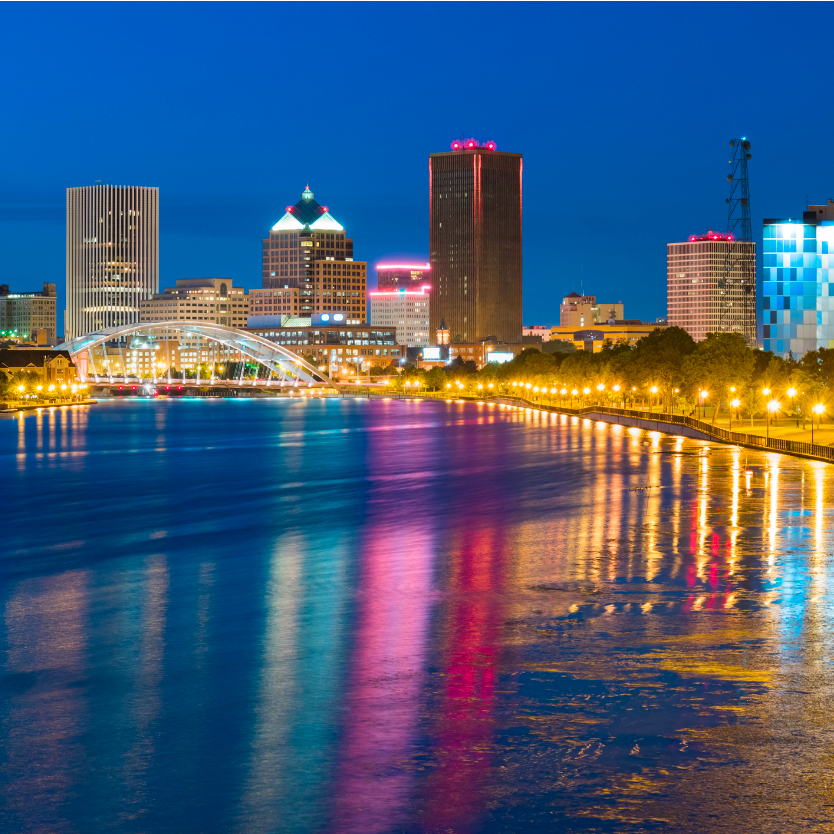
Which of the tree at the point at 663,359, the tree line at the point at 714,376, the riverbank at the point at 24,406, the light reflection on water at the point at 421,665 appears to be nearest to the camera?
the light reflection on water at the point at 421,665

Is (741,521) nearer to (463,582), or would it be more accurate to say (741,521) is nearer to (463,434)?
(463,582)

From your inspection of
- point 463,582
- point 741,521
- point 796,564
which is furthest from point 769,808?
point 741,521

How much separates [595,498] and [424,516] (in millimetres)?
9290

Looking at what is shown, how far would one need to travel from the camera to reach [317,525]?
45219 mm

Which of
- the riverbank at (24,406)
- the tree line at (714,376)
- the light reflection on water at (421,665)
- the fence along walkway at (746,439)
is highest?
the tree line at (714,376)

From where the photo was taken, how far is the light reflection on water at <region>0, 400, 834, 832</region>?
1547 centimetres

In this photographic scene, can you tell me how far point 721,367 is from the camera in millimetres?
107750

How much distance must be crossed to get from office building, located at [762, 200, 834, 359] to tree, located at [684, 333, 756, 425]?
20.0 meters

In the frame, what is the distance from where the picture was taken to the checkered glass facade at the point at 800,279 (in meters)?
131

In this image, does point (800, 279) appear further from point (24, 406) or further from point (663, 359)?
point (24, 406)

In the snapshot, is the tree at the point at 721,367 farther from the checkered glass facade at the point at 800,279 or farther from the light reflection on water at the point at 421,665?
the light reflection on water at the point at 421,665

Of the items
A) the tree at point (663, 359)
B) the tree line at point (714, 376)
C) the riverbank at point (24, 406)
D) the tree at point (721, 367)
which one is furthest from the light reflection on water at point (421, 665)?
the riverbank at point (24, 406)

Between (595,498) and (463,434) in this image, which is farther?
(463,434)

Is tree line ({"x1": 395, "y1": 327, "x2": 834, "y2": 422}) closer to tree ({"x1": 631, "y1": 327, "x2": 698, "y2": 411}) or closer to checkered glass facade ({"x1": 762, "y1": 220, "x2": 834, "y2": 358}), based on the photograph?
tree ({"x1": 631, "y1": 327, "x2": 698, "y2": 411})
